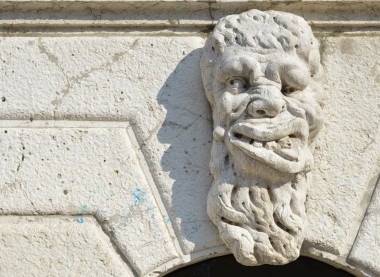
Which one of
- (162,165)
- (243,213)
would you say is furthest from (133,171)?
(243,213)

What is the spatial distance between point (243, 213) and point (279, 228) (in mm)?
114

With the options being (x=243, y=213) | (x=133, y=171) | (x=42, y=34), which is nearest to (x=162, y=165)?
(x=133, y=171)

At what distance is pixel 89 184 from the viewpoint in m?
3.61

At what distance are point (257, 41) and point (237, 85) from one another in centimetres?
15

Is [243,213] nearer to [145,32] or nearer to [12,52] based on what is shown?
[145,32]

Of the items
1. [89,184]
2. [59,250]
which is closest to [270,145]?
[89,184]

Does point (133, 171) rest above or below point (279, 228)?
above

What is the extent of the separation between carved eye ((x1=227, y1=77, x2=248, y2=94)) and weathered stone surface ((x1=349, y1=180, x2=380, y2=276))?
0.55 metres

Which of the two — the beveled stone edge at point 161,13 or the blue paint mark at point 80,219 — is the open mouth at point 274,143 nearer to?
the beveled stone edge at point 161,13

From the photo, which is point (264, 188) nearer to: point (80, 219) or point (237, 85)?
point (237, 85)

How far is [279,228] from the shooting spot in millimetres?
3449

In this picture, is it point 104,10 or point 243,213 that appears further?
point 104,10

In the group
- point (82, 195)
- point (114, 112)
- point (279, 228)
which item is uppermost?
point (114, 112)

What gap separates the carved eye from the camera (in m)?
3.50
